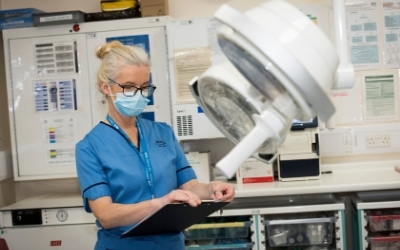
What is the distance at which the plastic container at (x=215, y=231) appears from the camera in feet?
9.44

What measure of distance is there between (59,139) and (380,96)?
2.13m

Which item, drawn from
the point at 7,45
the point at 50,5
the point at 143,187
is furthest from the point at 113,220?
the point at 50,5

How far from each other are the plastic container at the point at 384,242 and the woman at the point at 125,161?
4.66 ft

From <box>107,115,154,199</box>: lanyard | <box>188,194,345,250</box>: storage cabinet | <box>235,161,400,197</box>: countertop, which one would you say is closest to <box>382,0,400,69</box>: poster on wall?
<box>235,161,400,197</box>: countertop

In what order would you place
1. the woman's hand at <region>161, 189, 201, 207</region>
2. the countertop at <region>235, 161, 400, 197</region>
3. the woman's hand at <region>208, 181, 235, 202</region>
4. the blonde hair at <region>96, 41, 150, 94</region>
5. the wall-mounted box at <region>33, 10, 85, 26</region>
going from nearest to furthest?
the woman's hand at <region>161, 189, 201, 207</region> → the woman's hand at <region>208, 181, 235, 202</region> → the blonde hair at <region>96, 41, 150, 94</region> → the countertop at <region>235, 161, 400, 197</region> → the wall-mounted box at <region>33, 10, 85, 26</region>

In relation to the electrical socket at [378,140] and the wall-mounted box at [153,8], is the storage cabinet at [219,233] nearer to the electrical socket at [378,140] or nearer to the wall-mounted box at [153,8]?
the electrical socket at [378,140]

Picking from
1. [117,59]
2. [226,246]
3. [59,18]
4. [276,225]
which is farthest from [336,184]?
[59,18]

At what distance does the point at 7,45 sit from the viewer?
3275 mm

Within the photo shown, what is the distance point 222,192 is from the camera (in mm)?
1657

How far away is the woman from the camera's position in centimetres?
166

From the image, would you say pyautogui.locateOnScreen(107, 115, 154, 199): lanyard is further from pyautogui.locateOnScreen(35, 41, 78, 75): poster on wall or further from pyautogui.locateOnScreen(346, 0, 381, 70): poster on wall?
pyautogui.locateOnScreen(346, 0, 381, 70): poster on wall

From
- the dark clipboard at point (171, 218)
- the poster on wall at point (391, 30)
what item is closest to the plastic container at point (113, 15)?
the poster on wall at point (391, 30)

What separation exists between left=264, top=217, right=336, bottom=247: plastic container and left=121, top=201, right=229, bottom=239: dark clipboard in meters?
1.20

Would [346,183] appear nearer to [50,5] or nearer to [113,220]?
[113,220]
